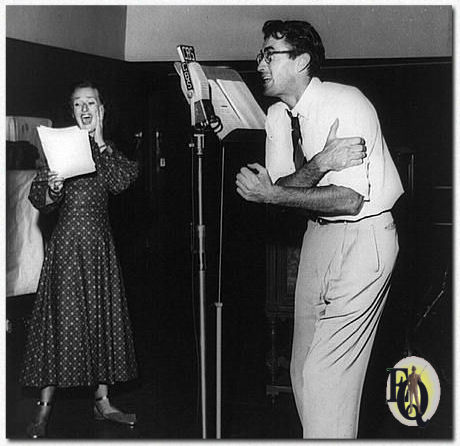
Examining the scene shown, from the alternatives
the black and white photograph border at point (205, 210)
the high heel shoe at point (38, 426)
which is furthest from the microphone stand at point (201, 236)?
the high heel shoe at point (38, 426)

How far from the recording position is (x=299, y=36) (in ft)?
7.39

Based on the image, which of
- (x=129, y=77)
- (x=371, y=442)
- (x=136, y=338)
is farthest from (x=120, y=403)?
(x=129, y=77)

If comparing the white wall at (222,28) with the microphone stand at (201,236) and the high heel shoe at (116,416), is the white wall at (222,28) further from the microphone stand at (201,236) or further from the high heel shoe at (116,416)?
the high heel shoe at (116,416)

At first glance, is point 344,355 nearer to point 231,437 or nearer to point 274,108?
point 231,437

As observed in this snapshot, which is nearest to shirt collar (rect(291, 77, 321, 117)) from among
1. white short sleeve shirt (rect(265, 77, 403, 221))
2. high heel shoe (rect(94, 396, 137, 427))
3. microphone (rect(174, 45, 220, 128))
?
white short sleeve shirt (rect(265, 77, 403, 221))

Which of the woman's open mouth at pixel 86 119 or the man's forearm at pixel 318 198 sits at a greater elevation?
the woman's open mouth at pixel 86 119

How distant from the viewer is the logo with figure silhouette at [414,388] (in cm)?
240

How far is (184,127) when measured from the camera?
3.17 metres

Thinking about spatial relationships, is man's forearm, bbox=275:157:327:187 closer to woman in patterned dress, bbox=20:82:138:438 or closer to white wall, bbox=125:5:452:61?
white wall, bbox=125:5:452:61

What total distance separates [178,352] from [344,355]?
128 centimetres

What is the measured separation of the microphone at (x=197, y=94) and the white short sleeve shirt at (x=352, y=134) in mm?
264

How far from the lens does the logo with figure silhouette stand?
2.40 meters

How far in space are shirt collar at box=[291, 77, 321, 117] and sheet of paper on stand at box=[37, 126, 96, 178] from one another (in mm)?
673

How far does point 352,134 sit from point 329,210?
0.75 ft
